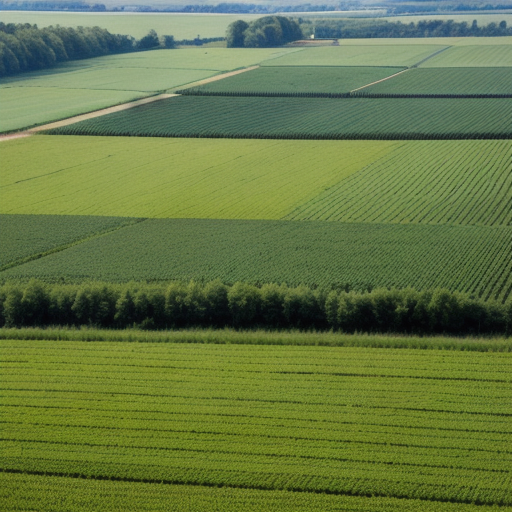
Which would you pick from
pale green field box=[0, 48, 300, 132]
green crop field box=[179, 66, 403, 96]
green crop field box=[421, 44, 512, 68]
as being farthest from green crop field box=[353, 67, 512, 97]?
pale green field box=[0, 48, 300, 132]

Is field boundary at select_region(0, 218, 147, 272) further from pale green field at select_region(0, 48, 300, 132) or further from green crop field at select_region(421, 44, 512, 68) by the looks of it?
green crop field at select_region(421, 44, 512, 68)

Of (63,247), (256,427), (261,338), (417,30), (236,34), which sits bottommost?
(417,30)

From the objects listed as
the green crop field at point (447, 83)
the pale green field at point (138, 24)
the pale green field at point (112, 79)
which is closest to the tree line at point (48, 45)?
the pale green field at point (112, 79)

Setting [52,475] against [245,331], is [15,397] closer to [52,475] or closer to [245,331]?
[52,475]

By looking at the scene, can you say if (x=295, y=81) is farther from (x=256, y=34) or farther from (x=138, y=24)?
(x=138, y=24)

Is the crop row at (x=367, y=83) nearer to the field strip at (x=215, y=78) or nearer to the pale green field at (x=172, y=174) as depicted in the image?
the field strip at (x=215, y=78)

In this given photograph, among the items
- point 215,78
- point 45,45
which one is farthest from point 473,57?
point 45,45
